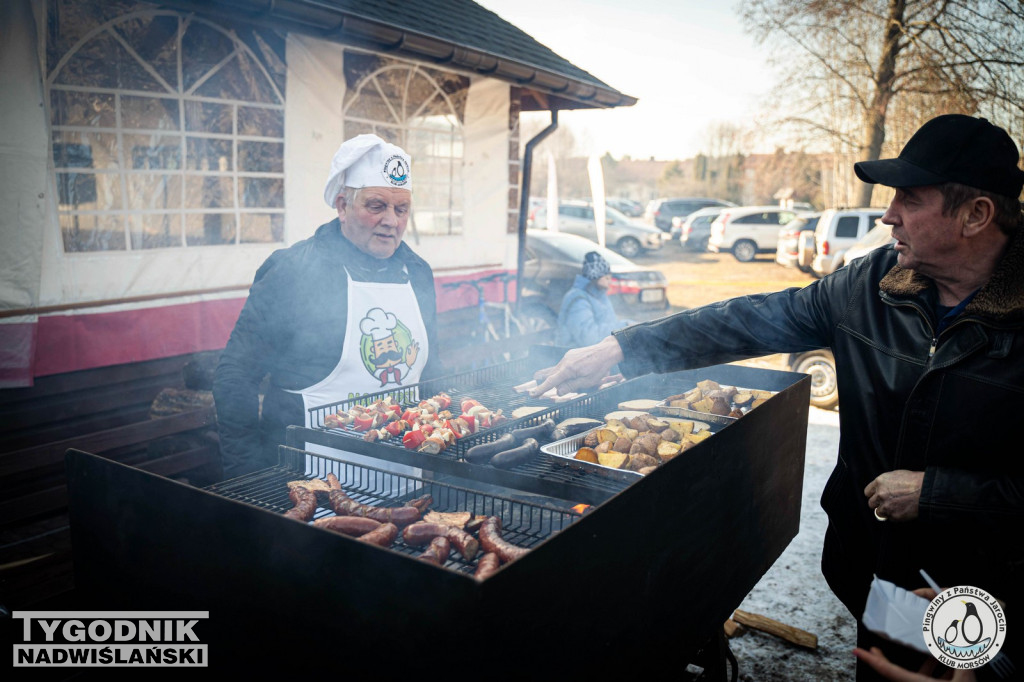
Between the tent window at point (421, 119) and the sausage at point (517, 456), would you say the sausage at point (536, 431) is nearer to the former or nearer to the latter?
the sausage at point (517, 456)

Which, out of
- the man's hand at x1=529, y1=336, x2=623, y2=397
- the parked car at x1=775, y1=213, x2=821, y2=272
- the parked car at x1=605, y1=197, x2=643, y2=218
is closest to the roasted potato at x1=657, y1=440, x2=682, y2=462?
the man's hand at x1=529, y1=336, x2=623, y2=397

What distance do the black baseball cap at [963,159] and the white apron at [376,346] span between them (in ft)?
7.11

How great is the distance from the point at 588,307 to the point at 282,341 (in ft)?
13.8

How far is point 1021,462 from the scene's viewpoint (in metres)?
1.99

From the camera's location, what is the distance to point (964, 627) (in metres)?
1.93

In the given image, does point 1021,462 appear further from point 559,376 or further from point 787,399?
point 559,376

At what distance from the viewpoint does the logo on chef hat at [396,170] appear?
3139 mm

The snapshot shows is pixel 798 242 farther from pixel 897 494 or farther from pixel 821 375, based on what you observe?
pixel 897 494

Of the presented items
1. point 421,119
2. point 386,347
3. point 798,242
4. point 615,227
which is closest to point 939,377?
point 386,347

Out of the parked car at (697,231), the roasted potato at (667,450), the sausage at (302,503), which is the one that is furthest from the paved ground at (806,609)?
the parked car at (697,231)

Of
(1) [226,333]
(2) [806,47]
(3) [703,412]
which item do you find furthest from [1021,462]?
(2) [806,47]

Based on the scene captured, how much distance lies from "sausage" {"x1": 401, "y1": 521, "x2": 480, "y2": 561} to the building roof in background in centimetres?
408

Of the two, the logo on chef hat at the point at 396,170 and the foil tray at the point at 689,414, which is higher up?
the logo on chef hat at the point at 396,170

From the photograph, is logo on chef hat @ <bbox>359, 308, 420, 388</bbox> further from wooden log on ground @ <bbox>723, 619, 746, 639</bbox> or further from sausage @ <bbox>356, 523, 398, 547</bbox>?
wooden log on ground @ <bbox>723, 619, 746, 639</bbox>
